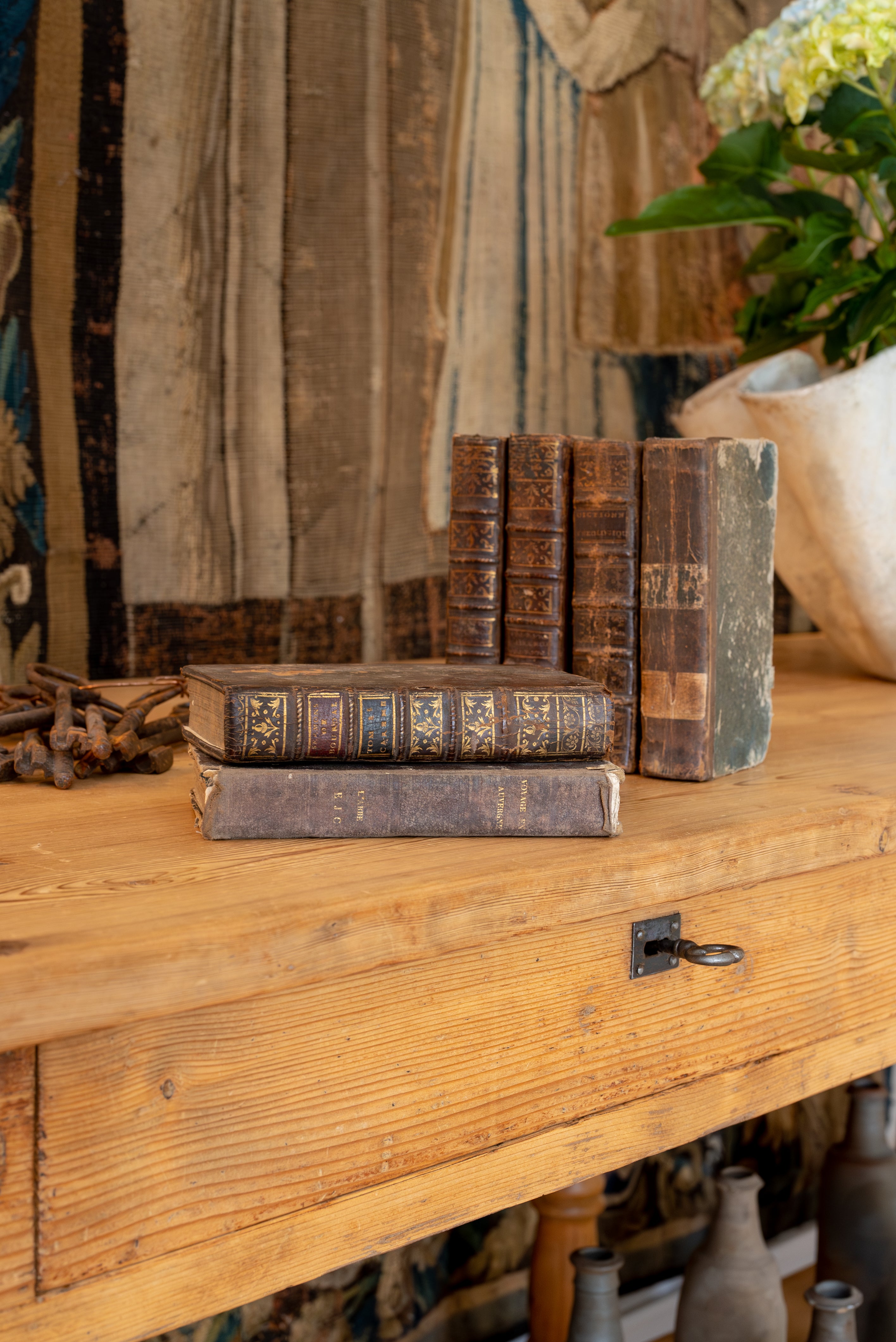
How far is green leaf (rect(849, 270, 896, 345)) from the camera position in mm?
1171

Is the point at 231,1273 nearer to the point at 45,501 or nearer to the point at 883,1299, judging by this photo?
the point at 45,501

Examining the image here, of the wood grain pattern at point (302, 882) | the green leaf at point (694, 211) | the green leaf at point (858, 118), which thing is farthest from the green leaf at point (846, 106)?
the wood grain pattern at point (302, 882)

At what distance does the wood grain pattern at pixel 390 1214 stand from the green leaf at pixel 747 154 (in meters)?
0.95

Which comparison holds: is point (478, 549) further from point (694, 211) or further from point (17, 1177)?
point (694, 211)

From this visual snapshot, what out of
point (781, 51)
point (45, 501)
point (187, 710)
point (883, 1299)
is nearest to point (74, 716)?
point (187, 710)

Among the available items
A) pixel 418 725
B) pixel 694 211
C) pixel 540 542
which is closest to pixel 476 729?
pixel 418 725

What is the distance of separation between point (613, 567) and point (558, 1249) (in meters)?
0.84

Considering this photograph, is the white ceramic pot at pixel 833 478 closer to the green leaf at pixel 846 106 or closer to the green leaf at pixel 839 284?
the green leaf at pixel 839 284

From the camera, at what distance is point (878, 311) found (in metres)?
1.18

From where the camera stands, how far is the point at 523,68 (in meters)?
1.35

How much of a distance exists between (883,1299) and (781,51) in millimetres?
1334

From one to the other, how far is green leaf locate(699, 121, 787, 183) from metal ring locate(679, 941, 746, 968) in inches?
37.6

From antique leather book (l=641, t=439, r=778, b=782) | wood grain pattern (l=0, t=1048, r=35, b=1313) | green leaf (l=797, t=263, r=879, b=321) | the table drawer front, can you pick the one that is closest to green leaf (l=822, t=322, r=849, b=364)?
green leaf (l=797, t=263, r=879, b=321)

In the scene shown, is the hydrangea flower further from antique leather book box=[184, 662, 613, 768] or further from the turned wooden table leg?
the turned wooden table leg
